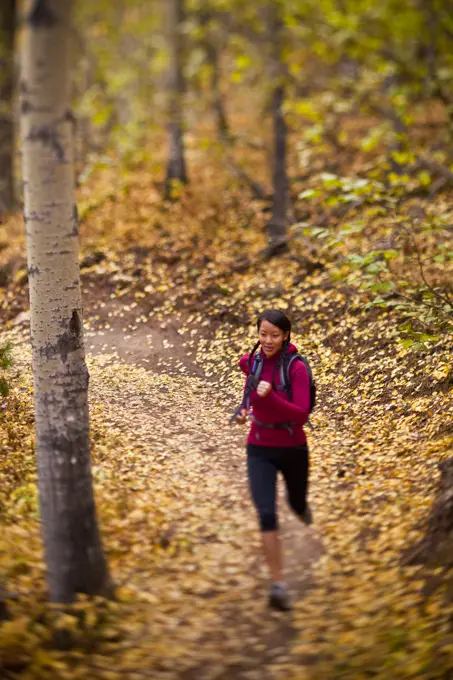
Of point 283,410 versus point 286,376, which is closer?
point 283,410

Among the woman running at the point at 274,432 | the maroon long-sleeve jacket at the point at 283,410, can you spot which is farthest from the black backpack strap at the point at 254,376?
the maroon long-sleeve jacket at the point at 283,410

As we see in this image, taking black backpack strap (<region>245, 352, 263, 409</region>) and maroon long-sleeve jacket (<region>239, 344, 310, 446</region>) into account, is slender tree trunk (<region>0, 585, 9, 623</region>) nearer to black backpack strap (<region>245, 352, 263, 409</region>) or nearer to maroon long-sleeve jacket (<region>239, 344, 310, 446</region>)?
maroon long-sleeve jacket (<region>239, 344, 310, 446</region>)

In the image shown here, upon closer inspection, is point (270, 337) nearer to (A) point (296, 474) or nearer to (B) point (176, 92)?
(A) point (296, 474)

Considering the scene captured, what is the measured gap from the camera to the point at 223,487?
22.7 ft

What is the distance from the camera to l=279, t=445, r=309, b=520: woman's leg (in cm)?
511

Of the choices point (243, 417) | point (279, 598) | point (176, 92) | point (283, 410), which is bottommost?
point (279, 598)

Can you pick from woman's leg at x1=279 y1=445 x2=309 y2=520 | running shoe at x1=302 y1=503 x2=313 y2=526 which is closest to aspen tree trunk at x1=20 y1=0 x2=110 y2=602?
woman's leg at x1=279 y1=445 x2=309 y2=520

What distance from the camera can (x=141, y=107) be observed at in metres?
25.3

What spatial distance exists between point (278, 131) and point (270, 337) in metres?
10.3

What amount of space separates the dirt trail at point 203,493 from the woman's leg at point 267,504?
18.9 inches

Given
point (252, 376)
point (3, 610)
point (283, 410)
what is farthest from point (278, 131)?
point (3, 610)

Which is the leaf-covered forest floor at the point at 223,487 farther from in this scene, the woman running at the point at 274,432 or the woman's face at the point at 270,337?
the woman's face at the point at 270,337

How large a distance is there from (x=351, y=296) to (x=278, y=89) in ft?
18.9

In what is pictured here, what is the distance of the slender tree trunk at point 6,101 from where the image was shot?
16875 mm
